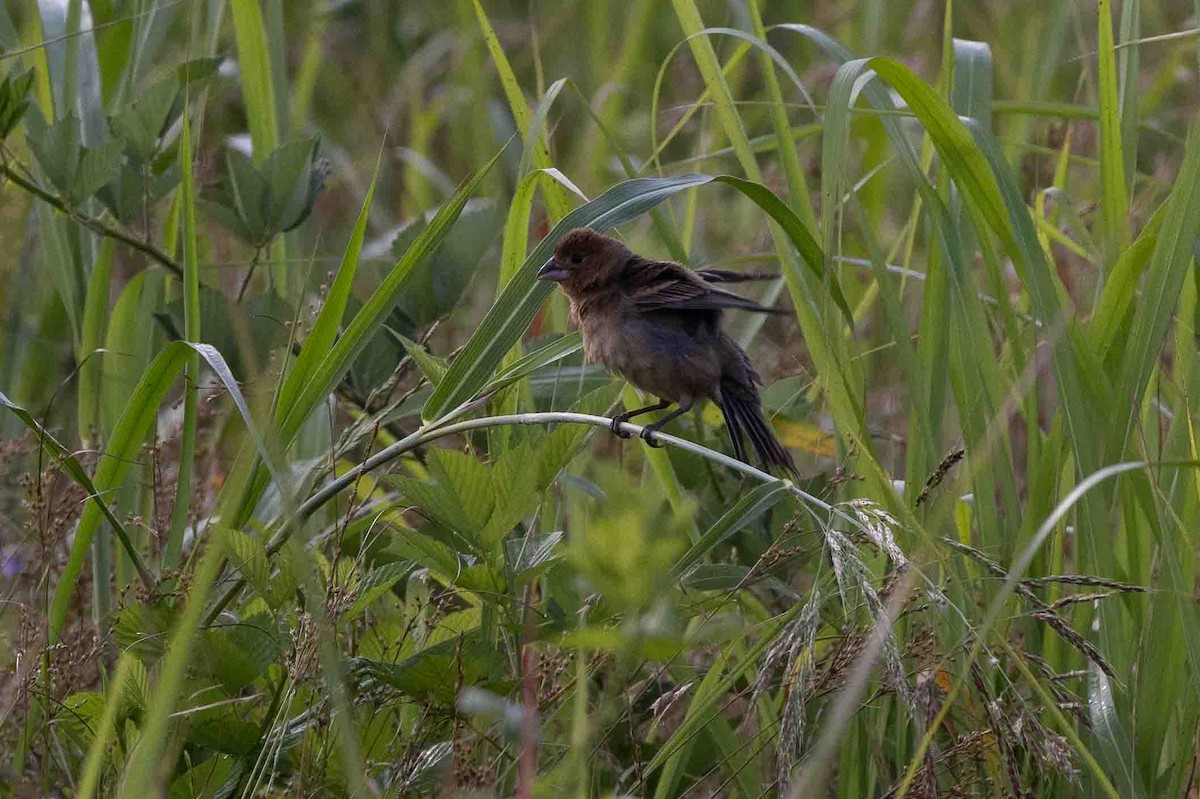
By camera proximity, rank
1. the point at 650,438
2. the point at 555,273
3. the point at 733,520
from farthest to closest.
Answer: the point at 555,273, the point at 650,438, the point at 733,520

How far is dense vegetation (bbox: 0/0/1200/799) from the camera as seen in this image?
85.1 inches

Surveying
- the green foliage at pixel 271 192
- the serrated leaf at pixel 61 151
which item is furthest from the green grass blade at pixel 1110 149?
the serrated leaf at pixel 61 151

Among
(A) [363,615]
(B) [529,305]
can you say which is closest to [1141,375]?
(B) [529,305]

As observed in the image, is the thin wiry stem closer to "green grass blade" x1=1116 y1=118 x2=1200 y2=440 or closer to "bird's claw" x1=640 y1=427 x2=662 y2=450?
"bird's claw" x1=640 y1=427 x2=662 y2=450

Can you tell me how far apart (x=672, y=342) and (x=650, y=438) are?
1.69ft

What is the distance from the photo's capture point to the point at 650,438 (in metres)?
2.87

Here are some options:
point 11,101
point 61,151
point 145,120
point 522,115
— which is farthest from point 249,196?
point 522,115

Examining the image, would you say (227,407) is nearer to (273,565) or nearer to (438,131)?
(273,565)

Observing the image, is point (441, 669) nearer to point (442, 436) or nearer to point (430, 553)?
point (430, 553)

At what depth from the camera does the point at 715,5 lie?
7.19 meters

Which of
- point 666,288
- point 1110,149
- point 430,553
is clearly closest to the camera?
point 430,553

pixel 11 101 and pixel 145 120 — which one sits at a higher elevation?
pixel 11 101

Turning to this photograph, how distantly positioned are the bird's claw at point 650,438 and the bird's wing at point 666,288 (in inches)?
11.5

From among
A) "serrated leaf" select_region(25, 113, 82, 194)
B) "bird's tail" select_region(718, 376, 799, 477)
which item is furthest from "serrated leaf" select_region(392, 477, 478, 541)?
"serrated leaf" select_region(25, 113, 82, 194)
